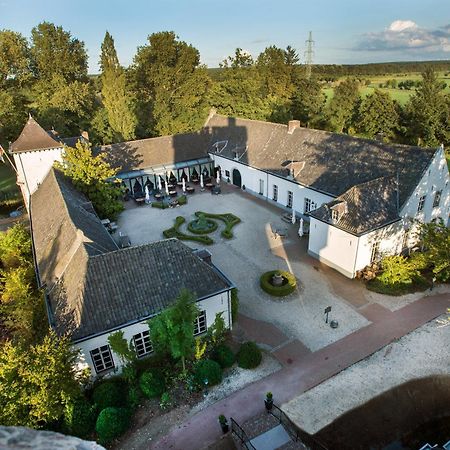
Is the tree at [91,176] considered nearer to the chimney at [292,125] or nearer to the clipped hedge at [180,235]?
the clipped hedge at [180,235]

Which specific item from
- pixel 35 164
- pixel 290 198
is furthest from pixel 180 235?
pixel 35 164

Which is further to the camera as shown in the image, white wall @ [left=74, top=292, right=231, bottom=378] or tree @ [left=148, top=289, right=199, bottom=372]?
white wall @ [left=74, top=292, right=231, bottom=378]

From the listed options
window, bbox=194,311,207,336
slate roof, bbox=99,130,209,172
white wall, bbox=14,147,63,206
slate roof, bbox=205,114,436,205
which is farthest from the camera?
slate roof, bbox=99,130,209,172

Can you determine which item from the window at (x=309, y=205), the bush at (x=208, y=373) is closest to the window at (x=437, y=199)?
the window at (x=309, y=205)

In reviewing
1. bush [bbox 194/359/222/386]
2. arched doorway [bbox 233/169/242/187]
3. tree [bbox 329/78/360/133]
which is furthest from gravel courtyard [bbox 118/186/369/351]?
tree [bbox 329/78/360/133]

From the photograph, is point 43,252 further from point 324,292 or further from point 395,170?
point 395,170

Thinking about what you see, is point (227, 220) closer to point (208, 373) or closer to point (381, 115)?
point (208, 373)

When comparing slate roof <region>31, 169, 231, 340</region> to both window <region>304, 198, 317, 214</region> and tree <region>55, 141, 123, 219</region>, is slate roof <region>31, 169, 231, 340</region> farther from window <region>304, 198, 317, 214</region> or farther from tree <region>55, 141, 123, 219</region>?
window <region>304, 198, 317, 214</region>
